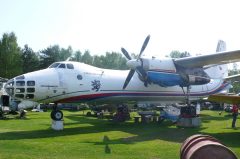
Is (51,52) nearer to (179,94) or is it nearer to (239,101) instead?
(179,94)

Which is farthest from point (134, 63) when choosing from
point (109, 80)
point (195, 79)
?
point (195, 79)

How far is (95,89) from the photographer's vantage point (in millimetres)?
23172

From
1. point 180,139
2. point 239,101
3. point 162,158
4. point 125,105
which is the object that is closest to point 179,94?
point 125,105

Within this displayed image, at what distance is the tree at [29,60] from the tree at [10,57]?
557cm

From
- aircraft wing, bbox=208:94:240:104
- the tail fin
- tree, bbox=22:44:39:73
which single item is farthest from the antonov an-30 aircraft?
tree, bbox=22:44:39:73

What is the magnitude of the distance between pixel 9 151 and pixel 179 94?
61.6 ft

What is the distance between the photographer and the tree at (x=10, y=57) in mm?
71875

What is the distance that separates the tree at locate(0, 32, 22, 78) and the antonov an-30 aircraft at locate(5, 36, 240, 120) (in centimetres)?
5112

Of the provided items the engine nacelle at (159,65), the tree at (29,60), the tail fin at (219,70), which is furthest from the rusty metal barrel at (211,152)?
the tree at (29,60)

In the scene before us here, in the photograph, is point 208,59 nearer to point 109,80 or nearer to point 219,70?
point 109,80

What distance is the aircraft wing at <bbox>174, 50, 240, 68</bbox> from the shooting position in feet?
67.9

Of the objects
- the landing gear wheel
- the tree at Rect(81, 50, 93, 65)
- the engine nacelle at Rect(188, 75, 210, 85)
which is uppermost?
the tree at Rect(81, 50, 93, 65)

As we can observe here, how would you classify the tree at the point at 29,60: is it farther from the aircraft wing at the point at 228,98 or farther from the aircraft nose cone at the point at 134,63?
the aircraft wing at the point at 228,98

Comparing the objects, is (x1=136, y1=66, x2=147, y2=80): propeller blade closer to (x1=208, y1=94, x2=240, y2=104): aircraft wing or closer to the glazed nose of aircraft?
(x1=208, y1=94, x2=240, y2=104): aircraft wing
